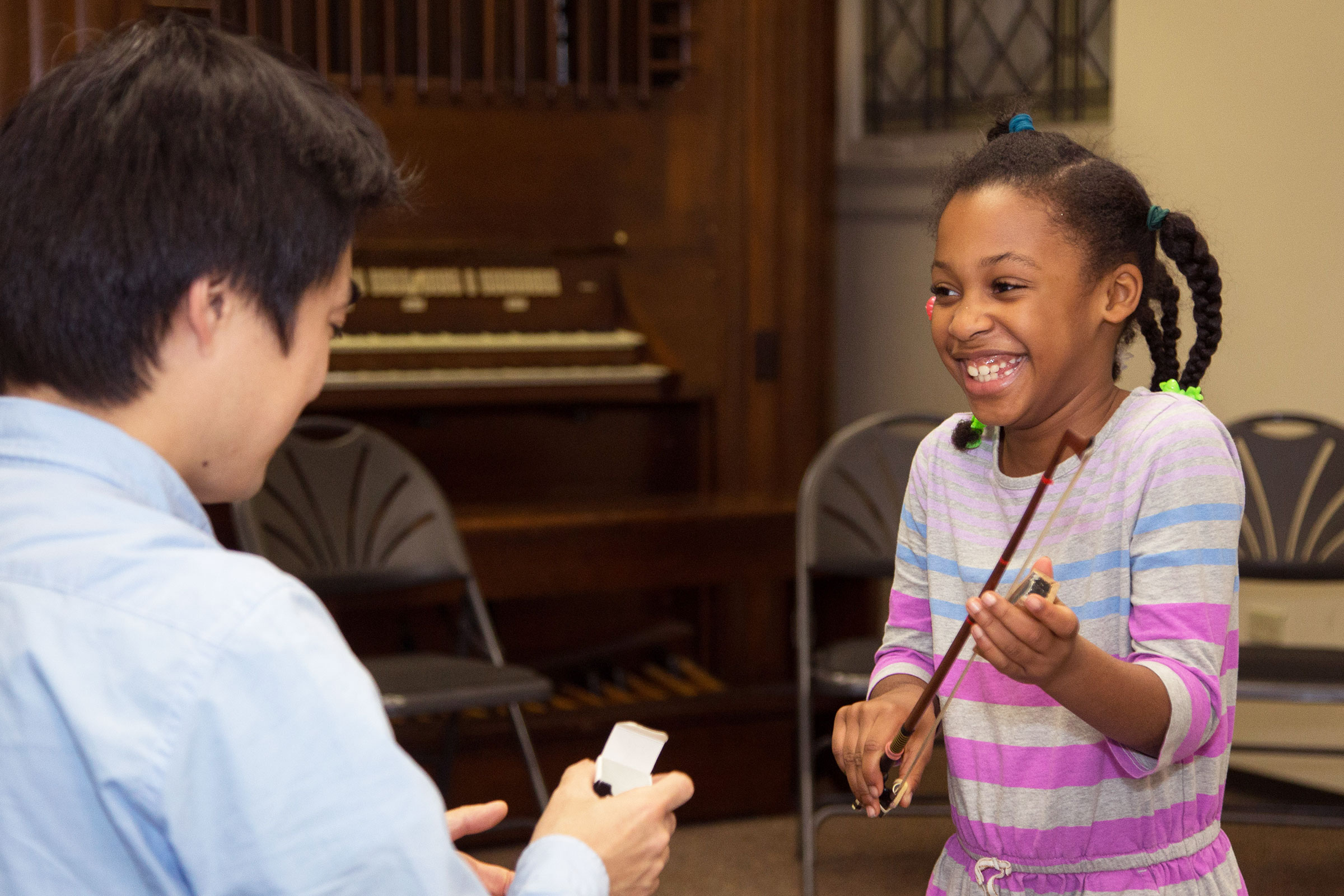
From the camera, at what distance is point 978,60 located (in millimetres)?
3662

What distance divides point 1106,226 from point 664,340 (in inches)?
89.2

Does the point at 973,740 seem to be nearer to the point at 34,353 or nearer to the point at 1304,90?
the point at 34,353

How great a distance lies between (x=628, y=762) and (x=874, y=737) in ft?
0.85

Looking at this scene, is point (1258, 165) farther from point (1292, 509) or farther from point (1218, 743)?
point (1218, 743)

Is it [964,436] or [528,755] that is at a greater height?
[964,436]

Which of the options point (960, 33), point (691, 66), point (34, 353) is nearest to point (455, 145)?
point (691, 66)

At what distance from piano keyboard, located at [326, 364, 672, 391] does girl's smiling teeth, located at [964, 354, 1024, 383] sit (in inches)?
81.4

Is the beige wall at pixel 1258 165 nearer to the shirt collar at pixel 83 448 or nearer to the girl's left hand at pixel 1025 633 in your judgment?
the girl's left hand at pixel 1025 633

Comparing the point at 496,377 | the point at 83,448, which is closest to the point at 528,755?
the point at 496,377

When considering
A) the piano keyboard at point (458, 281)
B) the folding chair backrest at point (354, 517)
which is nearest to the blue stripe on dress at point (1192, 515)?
the folding chair backrest at point (354, 517)

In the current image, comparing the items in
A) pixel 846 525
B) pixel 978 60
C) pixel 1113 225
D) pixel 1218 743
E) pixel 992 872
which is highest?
pixel 978 60

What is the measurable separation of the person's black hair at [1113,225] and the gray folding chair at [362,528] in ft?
4.83

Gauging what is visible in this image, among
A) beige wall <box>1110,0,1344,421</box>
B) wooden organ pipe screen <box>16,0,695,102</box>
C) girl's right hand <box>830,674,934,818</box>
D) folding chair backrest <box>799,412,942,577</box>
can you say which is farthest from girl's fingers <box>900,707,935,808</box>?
wooden organ pipe screen <box>16,0,695,102</box>

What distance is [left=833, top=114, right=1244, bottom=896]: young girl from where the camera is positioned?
1031mm
